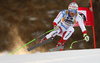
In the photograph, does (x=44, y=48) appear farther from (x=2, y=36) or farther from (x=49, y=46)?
(x=2, y=36)

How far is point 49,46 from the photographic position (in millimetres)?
3256

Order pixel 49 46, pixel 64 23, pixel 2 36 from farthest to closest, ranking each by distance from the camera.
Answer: pixel 49 46, pixel 2 36, pixel 64 23

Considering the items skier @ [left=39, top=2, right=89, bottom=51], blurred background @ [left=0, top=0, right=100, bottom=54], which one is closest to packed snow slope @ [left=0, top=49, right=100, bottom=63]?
skier @ [left=39, top=2, right=89, bottom=51]

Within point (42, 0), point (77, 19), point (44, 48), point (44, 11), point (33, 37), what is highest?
point (42, 0)

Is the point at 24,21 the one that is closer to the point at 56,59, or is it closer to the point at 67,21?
the point at 67,21

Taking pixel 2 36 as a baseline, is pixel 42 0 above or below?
above

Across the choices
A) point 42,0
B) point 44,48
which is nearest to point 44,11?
point 42,0

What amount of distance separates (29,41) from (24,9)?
69 cm

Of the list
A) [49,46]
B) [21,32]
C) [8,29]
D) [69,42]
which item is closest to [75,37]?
[69,42]

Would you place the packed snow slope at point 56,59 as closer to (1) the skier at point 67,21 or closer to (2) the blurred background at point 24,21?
(1) the skier at point 67,21

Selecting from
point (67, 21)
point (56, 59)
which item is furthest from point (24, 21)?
point (56, 59)

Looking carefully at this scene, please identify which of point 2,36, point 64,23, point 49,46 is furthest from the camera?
point 49,46

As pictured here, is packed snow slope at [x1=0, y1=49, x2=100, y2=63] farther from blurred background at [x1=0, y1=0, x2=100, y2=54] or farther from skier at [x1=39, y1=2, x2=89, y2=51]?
blurred background at [x1=0, y1=0, x2=100, y2=54]

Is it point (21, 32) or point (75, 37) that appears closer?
point (21, 32)
